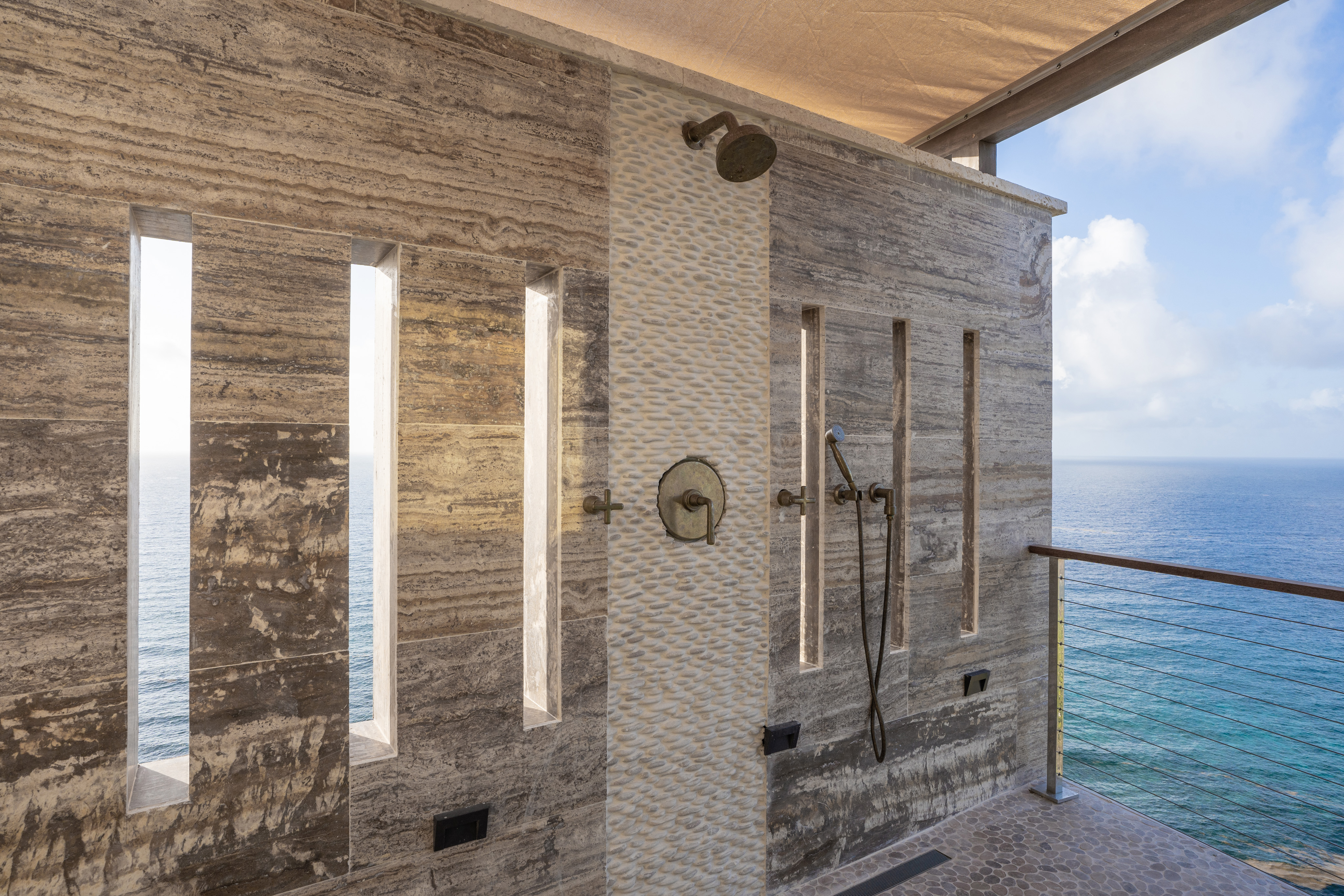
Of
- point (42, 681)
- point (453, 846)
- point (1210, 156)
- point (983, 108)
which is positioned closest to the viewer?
point (42, 681)

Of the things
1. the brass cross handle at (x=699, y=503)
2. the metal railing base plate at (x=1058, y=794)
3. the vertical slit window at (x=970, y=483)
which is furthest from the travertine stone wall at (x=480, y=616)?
the metal railing base plate at (x=1058, y=794)

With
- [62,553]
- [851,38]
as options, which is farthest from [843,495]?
[62,553]

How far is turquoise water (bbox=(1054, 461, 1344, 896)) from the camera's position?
7.39 m

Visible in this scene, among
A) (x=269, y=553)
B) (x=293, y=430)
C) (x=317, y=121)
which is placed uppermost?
(x=317, y=121)

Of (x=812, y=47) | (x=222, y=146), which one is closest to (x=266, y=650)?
(x=222, y=146)

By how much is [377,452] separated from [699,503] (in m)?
0.81

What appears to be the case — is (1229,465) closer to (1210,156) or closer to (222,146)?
(1210,156)

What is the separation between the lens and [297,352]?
1272 millimetres

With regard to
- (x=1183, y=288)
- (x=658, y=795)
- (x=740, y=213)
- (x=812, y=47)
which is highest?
(x=1183, y=288)

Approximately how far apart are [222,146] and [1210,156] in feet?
103

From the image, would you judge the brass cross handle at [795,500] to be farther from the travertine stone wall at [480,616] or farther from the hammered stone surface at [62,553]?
the hammered stone surface at [62,553]

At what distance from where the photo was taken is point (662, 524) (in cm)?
168

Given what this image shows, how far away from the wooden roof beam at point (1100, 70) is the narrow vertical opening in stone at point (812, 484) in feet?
4.14

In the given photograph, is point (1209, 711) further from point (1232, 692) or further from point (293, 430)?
point (293, 430)
